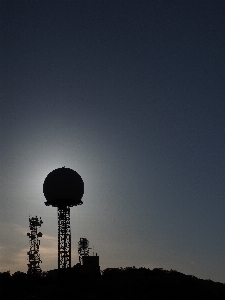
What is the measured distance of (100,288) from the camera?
50.5m

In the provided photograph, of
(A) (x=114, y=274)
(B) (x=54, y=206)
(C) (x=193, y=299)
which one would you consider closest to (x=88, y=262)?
(A) (x=114, y=274)

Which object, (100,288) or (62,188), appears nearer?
(100,288)

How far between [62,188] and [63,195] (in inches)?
40.3

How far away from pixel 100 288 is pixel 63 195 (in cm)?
1437

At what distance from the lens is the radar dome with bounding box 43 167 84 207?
51.2 meters

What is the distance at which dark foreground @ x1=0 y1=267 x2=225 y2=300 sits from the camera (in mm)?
45938

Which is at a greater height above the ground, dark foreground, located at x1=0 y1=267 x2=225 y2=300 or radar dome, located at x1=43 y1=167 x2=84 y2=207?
radar dome, located at x1=43 y1=167 x2=84 y2=207

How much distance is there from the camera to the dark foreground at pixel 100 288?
4594 centimetres

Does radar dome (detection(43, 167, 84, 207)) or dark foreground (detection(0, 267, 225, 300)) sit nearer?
dark foreground (detection(0, 267, 225, 300))

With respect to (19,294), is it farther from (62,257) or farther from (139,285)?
(139,285)

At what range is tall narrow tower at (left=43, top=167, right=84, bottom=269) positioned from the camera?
2010 inches

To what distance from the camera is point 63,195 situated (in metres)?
51.1

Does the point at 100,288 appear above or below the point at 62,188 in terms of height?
below

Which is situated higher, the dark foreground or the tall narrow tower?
the tall narrow tower
